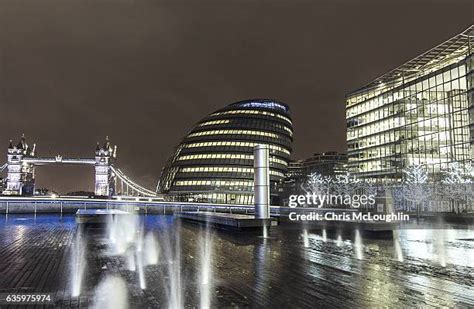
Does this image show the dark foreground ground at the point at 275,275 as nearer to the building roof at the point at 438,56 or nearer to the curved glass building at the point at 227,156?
the building roof at the point at 438,56

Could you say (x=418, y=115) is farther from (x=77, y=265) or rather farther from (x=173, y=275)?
(x=77, y=265)

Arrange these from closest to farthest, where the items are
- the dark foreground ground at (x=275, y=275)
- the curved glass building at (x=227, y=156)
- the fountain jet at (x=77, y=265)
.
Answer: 1. the dark foreground ground at (x=275, y=275)
2. the fountain jet at (x=77, y=265)
3. the curved glass building at (x=227, y=156)

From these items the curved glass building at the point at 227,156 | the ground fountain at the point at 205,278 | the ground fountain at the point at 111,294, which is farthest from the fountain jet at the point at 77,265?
the curved glass building at the point at 227,156

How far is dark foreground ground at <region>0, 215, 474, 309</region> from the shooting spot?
775 cm

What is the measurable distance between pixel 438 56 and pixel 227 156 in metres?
57.6

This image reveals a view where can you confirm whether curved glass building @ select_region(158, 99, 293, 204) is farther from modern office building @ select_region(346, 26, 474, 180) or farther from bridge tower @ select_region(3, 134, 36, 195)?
bridge tower @ select_region(3, 134, 36, 195)

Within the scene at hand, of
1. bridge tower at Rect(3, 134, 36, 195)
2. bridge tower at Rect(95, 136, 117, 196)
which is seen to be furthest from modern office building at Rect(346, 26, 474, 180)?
bridge tower at Rect(3, 134, 36, 195)

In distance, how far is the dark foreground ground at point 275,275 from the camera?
7.75 metres

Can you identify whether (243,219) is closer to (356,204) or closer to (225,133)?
(356,204)

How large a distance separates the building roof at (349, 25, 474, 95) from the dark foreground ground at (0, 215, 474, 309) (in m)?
48.2

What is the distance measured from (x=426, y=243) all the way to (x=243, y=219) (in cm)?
1005

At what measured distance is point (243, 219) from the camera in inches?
922

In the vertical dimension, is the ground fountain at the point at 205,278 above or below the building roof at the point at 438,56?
below

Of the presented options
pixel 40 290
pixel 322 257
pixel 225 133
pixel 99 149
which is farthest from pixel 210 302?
pixel 99 149
